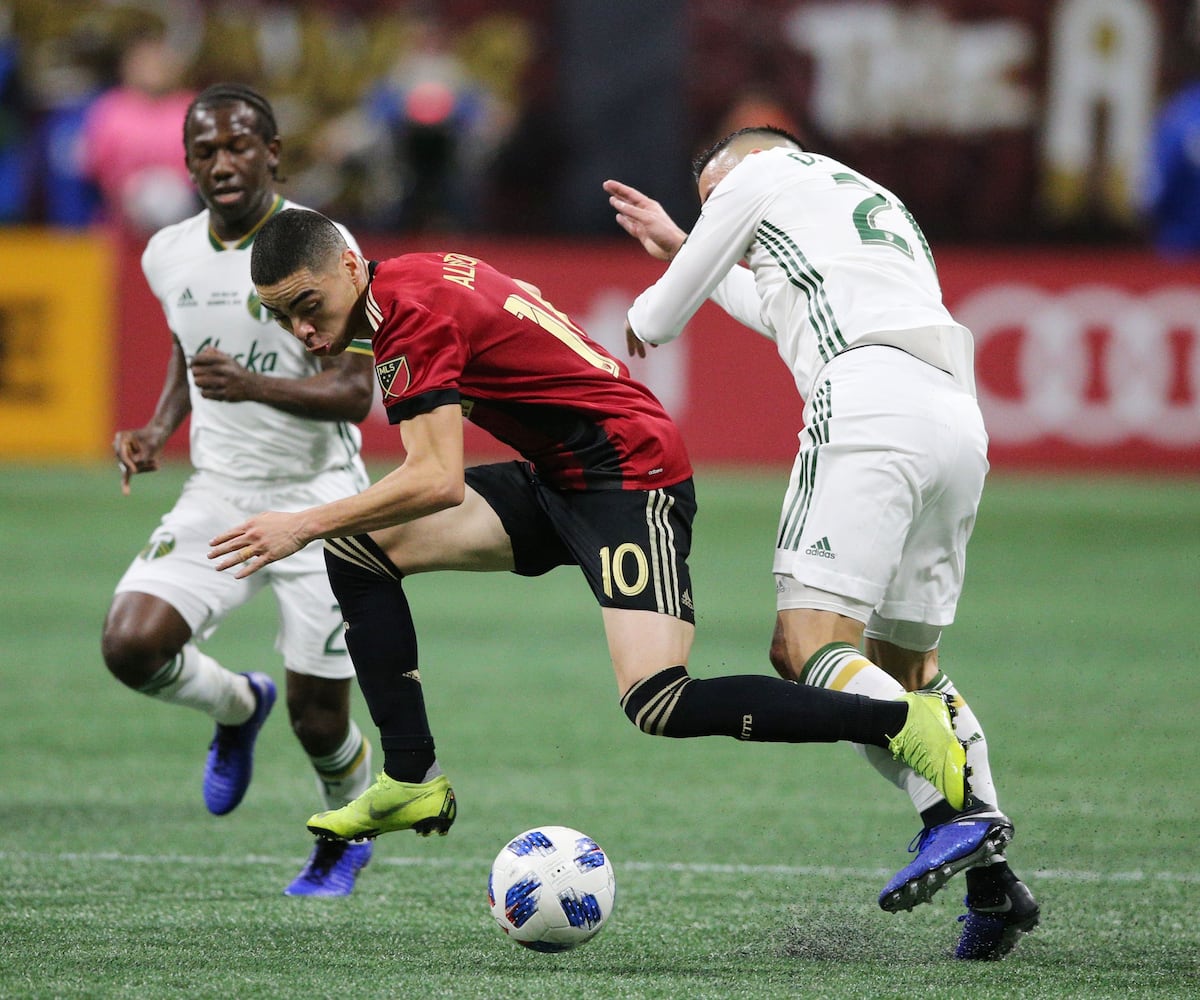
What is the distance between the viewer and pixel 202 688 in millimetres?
6402

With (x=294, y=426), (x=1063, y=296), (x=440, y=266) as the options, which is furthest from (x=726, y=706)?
(x=1063, y=296)

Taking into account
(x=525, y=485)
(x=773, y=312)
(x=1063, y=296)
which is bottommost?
(x=1063, y=296)

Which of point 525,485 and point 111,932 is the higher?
point 525,485

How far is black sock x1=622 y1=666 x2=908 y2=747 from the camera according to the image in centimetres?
481

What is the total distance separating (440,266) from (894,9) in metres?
15.1

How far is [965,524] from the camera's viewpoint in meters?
5.19

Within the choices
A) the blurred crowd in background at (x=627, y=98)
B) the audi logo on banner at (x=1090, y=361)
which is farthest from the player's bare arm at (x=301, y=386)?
the blurred crowd in background at (x=627, y=98)

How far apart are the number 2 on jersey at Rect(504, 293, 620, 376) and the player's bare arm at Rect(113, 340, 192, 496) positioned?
1693 millimetres

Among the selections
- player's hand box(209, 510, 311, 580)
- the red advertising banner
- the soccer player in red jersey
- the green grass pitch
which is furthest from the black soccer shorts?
the red advertising banner

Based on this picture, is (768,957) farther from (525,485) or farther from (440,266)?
(440,266)

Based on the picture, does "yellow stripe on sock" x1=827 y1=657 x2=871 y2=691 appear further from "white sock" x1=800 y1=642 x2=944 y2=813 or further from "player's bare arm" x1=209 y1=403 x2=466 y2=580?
"player's bare arm" x1=209 y1=403 x2=466 y2=580

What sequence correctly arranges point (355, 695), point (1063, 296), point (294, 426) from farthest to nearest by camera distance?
1. point (1063, 296)
2. point (355, 695)
3. point (294, 426)

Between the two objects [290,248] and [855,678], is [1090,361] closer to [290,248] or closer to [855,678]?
[855,678]

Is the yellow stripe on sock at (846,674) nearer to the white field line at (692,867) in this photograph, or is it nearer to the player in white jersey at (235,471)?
the white field line at (692,867)
